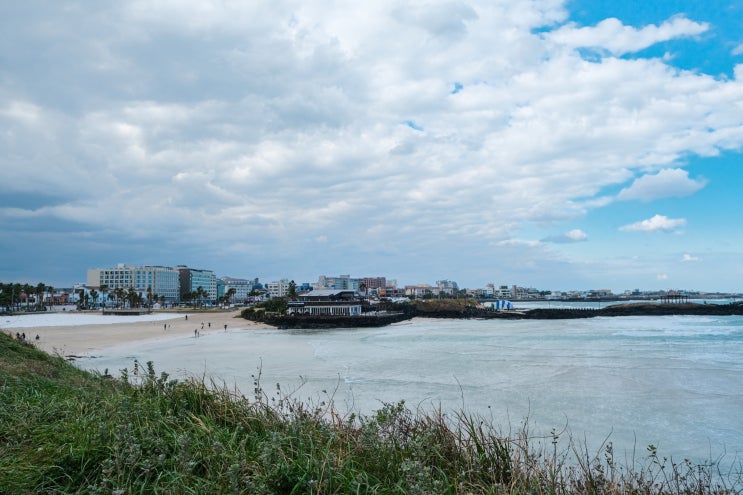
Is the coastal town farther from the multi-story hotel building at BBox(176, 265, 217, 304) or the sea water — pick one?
the sea water

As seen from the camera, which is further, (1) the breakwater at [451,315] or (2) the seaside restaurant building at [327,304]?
(2) the seaside restaurant building at [327,304]

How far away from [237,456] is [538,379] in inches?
611

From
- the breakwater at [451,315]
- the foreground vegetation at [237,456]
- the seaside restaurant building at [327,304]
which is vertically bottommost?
the breakwater at [451,315]

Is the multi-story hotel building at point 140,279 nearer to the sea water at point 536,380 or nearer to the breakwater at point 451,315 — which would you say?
the breakwater at point 451,315

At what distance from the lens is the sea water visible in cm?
1027

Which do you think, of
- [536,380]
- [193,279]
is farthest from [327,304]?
[193,279]

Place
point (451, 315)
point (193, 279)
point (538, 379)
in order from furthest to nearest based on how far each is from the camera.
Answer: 1. point (193, 279)
2. point (451, 315)
3. point (538, 379)

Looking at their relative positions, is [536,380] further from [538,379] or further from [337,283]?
[337,283]

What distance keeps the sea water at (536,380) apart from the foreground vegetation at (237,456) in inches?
28.5

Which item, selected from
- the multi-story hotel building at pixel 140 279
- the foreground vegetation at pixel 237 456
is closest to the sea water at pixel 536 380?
the foreground vegetation at pixel 237 456

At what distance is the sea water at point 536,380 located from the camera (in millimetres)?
10266

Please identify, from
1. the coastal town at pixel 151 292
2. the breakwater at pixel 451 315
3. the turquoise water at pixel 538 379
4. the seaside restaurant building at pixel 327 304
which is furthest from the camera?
the coastal town at pixel 151 292

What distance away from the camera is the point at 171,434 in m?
4.12

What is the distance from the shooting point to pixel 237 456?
3.35 metres
